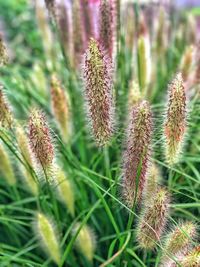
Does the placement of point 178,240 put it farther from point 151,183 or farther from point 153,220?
point 151,183

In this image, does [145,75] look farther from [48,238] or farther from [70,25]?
[48,238]

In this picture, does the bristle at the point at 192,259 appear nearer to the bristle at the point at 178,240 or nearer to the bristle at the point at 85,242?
the bristle at the point at 178,240

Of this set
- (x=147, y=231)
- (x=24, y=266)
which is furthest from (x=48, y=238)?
(x=147, y=231)

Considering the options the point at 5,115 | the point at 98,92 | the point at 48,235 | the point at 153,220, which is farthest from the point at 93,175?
the point at 98,92

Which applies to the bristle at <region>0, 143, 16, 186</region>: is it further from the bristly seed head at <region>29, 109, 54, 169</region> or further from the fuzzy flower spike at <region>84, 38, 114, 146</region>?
the fuzzy flower spike at <region>84, 38, 114, 146</region>

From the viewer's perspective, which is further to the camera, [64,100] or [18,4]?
[18,4]

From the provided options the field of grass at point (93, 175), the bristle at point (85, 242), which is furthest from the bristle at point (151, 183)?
the bristle at point (85, 242)
